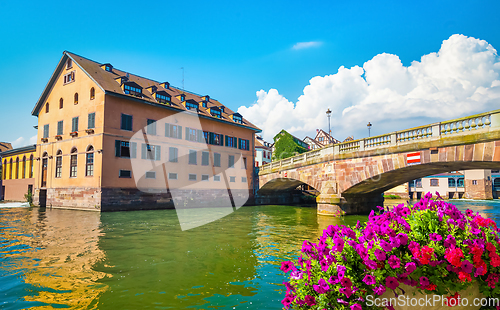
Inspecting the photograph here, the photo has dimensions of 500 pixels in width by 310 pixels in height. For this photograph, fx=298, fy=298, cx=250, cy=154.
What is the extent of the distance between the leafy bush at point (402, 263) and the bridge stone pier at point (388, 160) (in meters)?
12.9

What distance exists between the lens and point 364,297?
2.96 m

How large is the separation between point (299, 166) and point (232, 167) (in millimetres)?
10258

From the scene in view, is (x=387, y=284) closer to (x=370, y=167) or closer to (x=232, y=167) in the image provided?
(x=370, y=167)

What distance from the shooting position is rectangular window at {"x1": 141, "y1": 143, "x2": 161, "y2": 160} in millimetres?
25953

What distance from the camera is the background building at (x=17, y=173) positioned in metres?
34.1

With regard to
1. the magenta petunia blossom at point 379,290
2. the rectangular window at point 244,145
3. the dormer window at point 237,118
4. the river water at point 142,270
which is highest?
the dormer window at point 237,118

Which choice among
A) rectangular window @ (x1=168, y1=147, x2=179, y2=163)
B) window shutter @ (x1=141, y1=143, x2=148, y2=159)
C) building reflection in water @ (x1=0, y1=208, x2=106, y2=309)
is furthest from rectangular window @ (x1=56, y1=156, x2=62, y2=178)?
building reflection in water @ (x1=0, y1=208, x2=106, y2=309)

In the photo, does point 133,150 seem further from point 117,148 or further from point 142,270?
point 142,270

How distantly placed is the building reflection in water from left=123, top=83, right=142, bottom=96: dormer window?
50.4 ft

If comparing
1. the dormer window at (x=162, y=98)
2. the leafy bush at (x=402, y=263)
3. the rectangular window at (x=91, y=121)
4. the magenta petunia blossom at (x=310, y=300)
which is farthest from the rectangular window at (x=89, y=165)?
the magenta petunia blossom at (x=310, y=300)

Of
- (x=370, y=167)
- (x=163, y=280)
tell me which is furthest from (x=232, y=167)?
(x=163, y=280)

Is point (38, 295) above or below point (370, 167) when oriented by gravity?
below

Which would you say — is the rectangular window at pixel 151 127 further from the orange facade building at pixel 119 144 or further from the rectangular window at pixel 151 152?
the rectangular window at pixel 151 152

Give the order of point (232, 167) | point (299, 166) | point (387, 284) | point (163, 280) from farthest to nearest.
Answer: point (232, 167) → point (299, 166) → point (163, 280) → point (387, 284)
